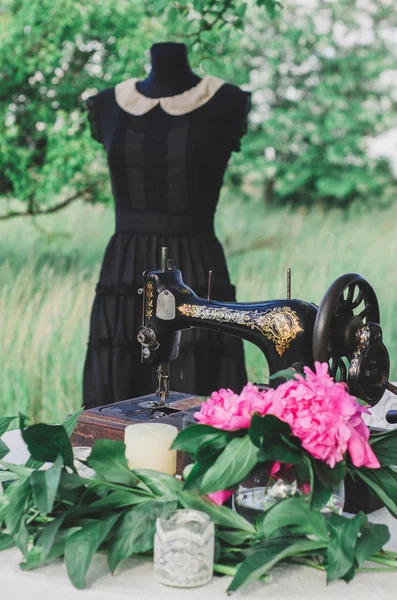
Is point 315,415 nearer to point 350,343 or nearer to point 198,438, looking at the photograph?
point 198,438

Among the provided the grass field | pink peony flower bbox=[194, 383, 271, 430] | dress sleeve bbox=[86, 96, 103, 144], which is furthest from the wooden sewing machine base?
the grass field

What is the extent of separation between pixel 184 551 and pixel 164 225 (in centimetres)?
169

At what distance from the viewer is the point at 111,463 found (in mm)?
1245

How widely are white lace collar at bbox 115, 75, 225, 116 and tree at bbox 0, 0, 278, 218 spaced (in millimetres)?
2395

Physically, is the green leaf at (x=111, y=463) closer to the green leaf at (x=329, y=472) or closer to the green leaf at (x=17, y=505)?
the green leaf at (x=17, y=505)

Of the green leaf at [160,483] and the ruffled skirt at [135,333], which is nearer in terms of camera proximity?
the green leaf at [160,483]

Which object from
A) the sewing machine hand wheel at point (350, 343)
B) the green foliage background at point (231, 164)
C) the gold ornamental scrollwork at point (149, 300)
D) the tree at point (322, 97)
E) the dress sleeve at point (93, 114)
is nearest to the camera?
the sewing machine hand wheel at point (350, 343)

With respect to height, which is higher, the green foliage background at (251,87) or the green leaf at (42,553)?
the green foliage background at (251,87)

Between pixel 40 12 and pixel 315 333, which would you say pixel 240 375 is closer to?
pixel 315 333

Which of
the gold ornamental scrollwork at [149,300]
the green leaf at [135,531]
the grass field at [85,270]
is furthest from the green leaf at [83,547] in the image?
the grass field at [85,270]

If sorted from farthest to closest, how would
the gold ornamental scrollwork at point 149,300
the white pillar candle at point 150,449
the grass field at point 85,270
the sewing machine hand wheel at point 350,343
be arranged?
1. the grass field at point 85,270
2. the gold ornamental scrollwork at point 149,300
3. the sewing machine hand wheel at point 350,343
4. the white pillar candle at point 150,449

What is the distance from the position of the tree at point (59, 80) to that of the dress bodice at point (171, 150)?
2.42m

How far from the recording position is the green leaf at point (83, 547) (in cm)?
107

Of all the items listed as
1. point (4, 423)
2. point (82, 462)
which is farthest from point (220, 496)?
point (4, 423)
